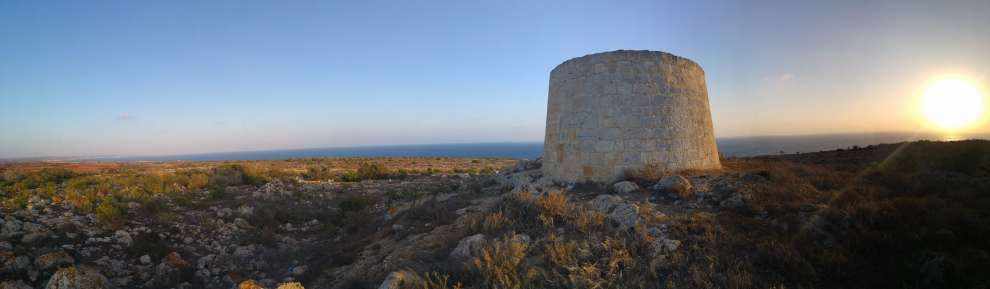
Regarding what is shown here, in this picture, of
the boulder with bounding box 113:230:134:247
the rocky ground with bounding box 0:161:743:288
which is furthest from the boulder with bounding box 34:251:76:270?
the boulder with bounding box 113:230:134:247

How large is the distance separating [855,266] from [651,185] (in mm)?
4204

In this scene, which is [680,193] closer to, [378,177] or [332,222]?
[332,222]

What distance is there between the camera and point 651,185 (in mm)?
7980

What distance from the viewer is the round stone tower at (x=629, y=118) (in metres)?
8.77

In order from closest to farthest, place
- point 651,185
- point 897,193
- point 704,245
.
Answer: point 704,245 → point 897,193 → point 651,185

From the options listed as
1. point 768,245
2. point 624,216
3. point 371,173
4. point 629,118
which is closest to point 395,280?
point 624,216

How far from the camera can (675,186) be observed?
23.7 ft

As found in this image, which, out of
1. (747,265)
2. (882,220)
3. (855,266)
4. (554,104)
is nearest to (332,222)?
(554,104)

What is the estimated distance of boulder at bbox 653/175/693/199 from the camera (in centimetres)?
704

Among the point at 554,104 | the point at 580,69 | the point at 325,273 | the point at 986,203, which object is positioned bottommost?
the point at 325,273

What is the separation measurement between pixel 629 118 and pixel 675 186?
2.15 metres

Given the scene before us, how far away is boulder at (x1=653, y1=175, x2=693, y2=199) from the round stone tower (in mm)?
1111

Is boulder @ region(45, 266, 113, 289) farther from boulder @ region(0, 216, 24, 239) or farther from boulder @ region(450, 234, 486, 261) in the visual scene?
boulder @ region(450, 234, 486, 261)

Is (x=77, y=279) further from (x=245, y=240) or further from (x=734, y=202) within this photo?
(x=734, y=202)
